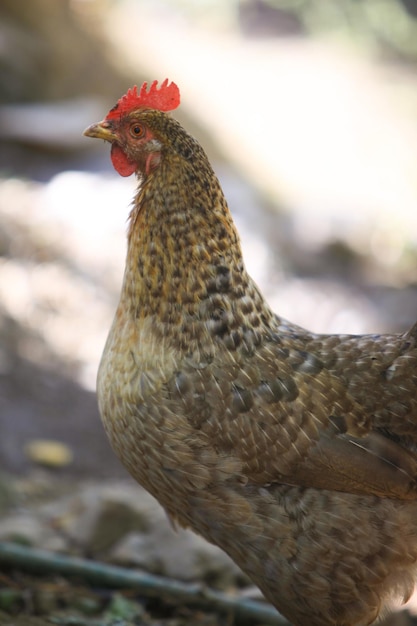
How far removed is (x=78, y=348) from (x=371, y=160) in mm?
6147

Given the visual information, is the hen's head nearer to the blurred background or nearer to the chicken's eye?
the chicken's eye

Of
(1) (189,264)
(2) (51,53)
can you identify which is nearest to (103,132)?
(1) (189,264)

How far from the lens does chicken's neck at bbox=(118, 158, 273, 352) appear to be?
9.65 feet

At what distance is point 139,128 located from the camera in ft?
9.75

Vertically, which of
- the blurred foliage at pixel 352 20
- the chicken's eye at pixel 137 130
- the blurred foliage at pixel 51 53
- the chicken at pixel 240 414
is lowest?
the chicken at pixel 240 414

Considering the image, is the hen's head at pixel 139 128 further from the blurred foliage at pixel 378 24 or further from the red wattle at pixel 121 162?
the blurred foliage at pixel 378 24

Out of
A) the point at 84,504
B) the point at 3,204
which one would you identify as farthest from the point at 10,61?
the point at 84,504

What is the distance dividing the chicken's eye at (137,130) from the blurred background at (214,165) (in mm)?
2455

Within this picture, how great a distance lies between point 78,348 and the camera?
6328 mm

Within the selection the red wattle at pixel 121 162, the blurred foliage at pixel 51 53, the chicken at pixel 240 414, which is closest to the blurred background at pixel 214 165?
the blurred foliage at pixel 51 53

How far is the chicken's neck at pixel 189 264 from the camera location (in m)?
2.94

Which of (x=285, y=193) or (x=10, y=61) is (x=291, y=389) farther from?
(x=10, y=61)

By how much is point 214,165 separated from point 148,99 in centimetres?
662

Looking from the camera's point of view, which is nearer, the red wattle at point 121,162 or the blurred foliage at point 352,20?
the red wattle at point 121,162
